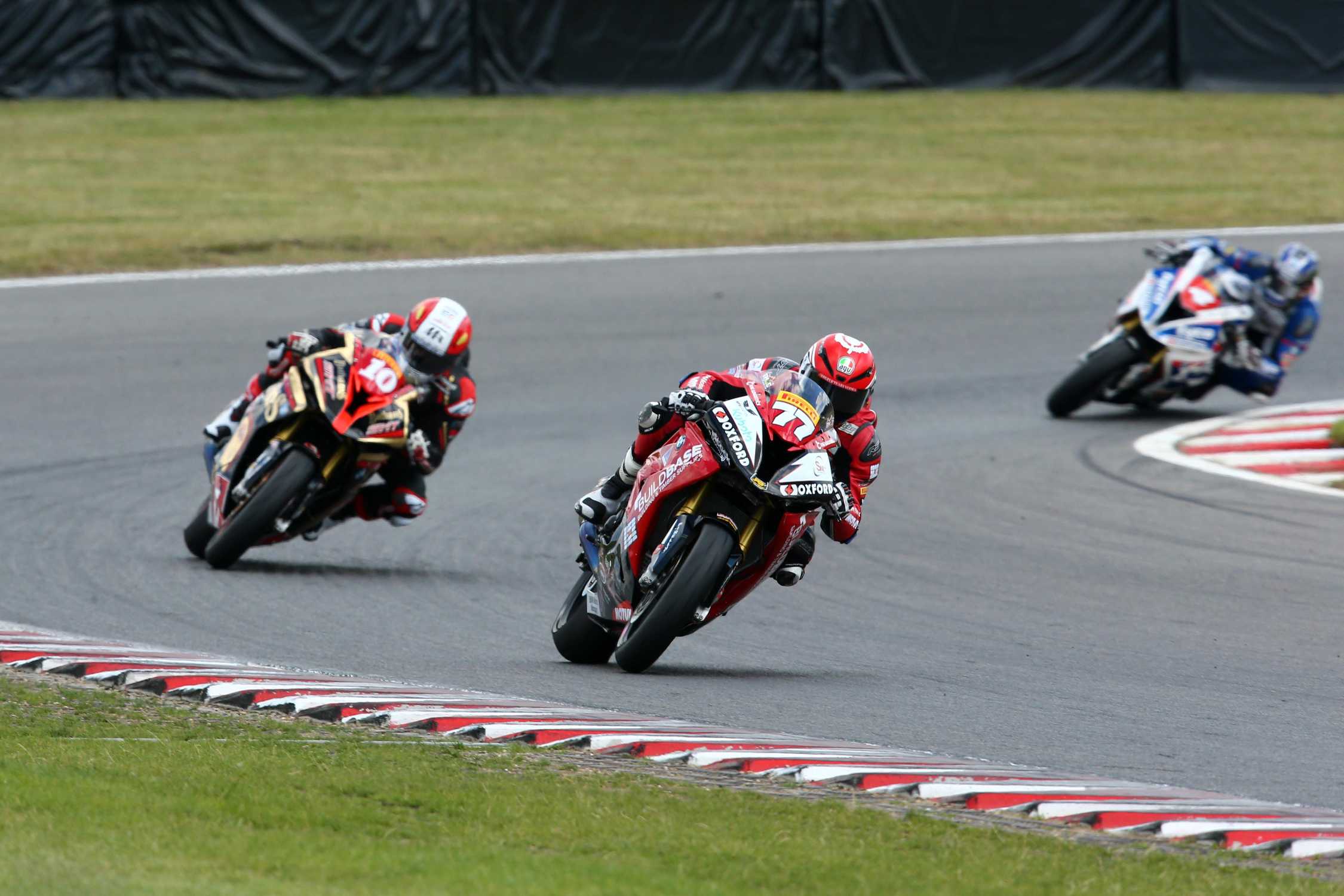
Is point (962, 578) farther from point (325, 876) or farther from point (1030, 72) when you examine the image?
point (1030, 72)

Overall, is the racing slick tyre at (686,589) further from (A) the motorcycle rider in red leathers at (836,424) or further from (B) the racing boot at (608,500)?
(B) the racing boot at (608,500)

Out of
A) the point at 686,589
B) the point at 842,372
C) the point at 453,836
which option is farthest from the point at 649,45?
the point at 453,836

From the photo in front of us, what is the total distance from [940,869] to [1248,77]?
979 inches

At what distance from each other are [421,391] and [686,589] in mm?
3117

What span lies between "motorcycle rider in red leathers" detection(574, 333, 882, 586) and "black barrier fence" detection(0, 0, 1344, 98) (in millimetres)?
17705

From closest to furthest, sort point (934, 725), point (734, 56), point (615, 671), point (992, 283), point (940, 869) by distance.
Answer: point (940, 869)
point (934, 725)
point (615, 671)
point (992, 283)
point (734, 56)

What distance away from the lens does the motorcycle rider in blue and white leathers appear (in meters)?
13.8

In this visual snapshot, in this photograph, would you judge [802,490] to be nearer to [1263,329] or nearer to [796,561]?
[796,561]

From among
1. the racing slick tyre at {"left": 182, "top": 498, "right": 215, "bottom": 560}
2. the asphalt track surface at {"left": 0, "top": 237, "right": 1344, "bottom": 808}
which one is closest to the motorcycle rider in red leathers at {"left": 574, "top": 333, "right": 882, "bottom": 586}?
the asphalt track surface at {"left": 0, "top": 237, "right": 1344, "bottom": 808}

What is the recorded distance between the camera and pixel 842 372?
727cm

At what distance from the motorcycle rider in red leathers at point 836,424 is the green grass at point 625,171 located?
1019 centimetres

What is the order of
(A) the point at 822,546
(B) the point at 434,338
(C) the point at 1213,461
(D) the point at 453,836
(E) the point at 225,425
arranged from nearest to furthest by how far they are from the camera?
(D) the point at 453,836, (B) the point at 434,338, (E) the point at 225,425, (A) the point at 822,546, (C) the point at 1213,461

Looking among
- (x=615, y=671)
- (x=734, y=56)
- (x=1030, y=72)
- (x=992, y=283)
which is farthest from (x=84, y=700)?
(x=1030, y=72)

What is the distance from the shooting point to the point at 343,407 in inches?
361
